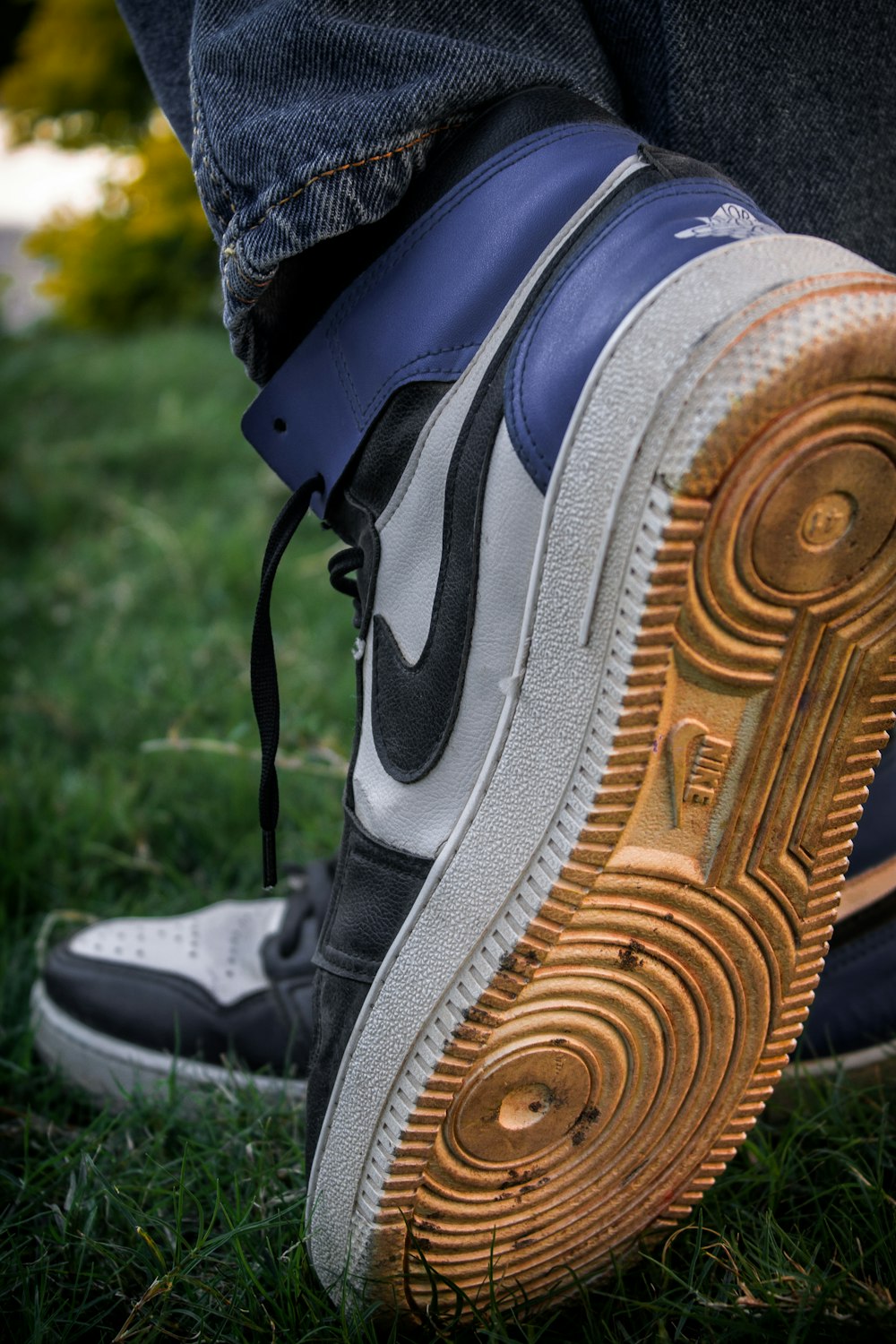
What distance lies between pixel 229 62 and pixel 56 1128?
41.5 inches

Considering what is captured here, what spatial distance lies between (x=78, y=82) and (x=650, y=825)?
21.6ft

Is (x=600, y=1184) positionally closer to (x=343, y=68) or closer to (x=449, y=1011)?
(x=449, y=1011)

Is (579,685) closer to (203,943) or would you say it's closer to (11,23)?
(203,943)

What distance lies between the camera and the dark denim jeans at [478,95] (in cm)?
92

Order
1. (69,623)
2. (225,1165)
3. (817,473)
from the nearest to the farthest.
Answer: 1. (817,473)
2. (225,1165)
3. (69,623)

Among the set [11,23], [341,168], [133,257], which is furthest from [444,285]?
[11,23]

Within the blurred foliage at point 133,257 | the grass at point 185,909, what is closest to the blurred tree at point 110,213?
the blurred foliage at point 133,257

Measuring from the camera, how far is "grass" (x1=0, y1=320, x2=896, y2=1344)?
3.09 feet

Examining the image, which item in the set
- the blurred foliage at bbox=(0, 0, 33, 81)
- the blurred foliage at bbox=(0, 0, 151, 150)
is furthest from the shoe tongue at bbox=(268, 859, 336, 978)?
the blurred foliage at bbox=(0, 0, 33, 81)

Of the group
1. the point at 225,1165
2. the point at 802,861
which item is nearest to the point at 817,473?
the point at 802,861

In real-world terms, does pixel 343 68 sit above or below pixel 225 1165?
above

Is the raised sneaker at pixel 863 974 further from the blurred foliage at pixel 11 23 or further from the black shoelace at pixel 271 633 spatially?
the blurred foliage at pixel 11 23

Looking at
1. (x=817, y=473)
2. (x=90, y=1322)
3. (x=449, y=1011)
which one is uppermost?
→ (x=817, y=473)

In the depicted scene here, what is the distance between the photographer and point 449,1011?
0.86m
